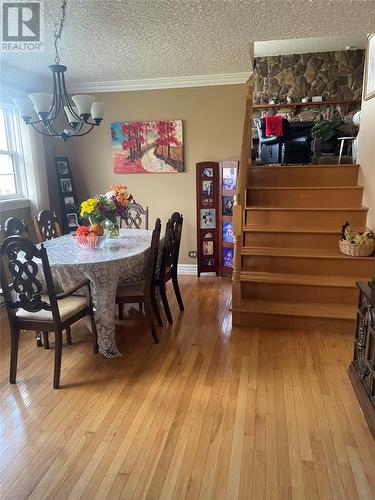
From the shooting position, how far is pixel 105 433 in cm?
188

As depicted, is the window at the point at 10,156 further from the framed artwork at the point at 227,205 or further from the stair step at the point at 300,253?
the stair step at the point at 300,253

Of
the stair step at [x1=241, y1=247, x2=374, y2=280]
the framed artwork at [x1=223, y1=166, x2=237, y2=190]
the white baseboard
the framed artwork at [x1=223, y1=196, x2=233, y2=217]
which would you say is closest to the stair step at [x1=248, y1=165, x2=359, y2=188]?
the framed artwork at [x1=223, y1=166, x2=237, y2=190]

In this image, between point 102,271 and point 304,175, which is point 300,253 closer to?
point 304,175

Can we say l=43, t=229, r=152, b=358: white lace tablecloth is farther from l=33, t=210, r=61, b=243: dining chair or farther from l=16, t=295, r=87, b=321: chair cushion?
l=33, t=210, r=61, b=243: dining chair

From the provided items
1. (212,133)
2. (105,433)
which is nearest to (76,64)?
(212,133)

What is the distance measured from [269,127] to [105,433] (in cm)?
506

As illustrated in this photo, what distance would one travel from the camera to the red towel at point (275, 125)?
18.1 ft

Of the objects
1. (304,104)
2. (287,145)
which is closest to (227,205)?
(287,145)

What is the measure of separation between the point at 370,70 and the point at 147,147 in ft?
8.60

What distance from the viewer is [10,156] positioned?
13.5 ft

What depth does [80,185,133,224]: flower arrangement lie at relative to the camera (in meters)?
2.81

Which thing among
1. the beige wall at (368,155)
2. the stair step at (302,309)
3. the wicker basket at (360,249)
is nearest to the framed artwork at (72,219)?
the stair step at (302,309)

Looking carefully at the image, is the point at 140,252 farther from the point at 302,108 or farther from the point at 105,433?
the point at 302,108

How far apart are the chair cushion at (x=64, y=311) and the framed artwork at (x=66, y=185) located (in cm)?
254
